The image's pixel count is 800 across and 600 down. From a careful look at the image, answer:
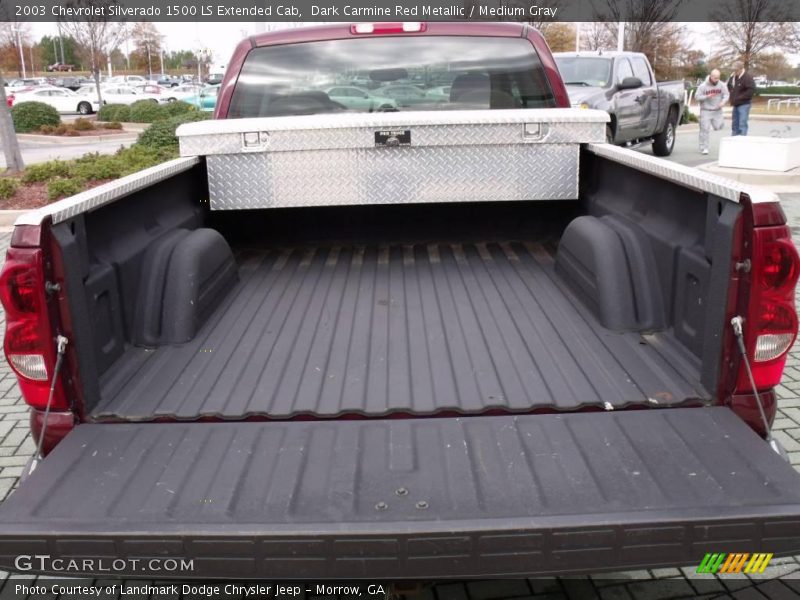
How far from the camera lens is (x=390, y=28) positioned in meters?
4.07

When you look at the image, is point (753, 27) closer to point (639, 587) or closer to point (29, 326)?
point (639, 587)

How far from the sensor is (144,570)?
1.77 metres

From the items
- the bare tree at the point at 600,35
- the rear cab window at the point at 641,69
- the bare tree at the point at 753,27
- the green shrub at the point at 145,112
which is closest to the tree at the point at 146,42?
the green shrub at the point at 145,112

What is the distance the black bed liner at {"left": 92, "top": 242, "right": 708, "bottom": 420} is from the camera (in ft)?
7.87

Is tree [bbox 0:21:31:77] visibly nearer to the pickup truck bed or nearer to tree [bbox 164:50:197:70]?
→ tree [bbox 164:50:197:70]

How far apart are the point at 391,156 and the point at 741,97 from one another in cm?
1386

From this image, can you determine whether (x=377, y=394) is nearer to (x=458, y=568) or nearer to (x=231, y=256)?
(x=458, y=568)

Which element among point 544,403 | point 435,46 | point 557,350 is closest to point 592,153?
point 435,46

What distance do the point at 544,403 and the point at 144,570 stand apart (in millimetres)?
1261

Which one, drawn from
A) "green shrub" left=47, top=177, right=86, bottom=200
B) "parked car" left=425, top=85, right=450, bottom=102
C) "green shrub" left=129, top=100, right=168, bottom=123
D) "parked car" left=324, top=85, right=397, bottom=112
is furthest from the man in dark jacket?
"green shrub" left=129, top=100, right=168, bottom=123

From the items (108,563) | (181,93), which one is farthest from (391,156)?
(181,93)

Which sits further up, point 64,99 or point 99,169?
point 64,99

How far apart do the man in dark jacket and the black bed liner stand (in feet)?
44.3

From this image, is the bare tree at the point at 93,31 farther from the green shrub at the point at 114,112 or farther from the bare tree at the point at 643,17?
the bare tree at the point at 643,17
